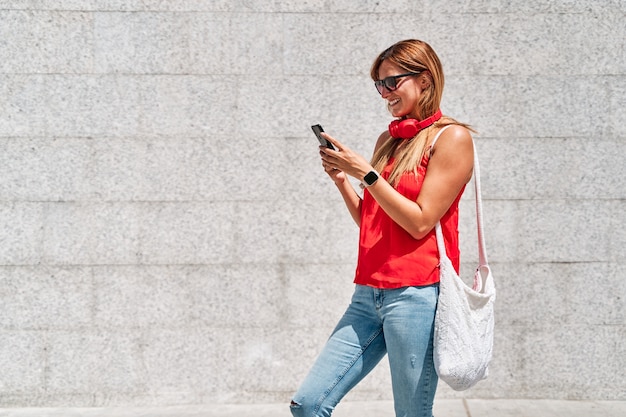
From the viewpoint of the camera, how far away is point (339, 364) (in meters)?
2.47

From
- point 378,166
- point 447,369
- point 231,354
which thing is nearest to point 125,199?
point 231,354

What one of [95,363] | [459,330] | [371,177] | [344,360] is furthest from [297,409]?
[95,363]

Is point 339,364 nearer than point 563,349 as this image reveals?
Yes

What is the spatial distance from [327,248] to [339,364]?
1.74 m

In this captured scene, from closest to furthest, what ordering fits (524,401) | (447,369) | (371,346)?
1. (447,369)
2. (371,346)
3. (524,401)

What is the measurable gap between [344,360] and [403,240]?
446 millimetres

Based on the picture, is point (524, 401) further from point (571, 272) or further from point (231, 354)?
point (231, 354)

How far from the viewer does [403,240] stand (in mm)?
2459

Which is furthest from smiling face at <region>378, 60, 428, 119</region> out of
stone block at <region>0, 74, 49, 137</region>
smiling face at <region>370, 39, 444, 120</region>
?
stone block at <region>0, 74, 49, 137</region>

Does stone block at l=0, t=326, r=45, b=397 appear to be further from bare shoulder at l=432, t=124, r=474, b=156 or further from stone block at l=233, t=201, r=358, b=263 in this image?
bare shoulder at l=432, t=124, r=474, b=156

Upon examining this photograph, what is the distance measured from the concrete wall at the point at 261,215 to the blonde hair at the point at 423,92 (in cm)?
161

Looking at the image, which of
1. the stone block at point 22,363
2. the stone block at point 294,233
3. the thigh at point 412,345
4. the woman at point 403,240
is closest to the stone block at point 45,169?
the stone block at point 22,363

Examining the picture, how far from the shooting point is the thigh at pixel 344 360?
7.97 ft

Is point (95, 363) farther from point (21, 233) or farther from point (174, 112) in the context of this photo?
point (174, 112)
